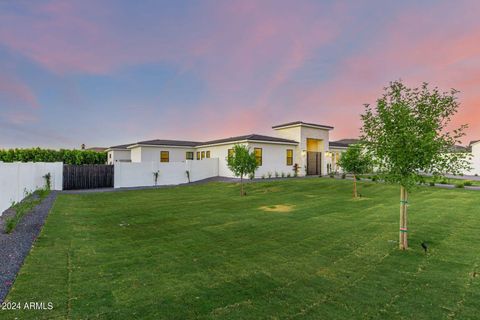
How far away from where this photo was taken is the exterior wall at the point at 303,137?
87.1ft

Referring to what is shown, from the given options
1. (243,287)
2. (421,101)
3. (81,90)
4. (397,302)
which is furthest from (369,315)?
(81,90)

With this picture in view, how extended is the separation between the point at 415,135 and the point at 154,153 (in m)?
26.5

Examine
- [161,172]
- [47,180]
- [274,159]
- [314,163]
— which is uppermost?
[274,159]

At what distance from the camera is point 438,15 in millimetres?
13484

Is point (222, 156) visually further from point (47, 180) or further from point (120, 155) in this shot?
point (120, 155)

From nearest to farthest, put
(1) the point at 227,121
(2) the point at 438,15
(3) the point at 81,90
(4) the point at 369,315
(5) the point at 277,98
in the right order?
(4) the point at 369,315
(2) the point at 438,15
(3) the point at 81,90
(5) the point at 277,98
(1) the point at 227,121

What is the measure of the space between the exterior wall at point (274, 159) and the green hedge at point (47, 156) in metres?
19.3

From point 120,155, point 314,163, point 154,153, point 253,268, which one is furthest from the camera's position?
point 120,155

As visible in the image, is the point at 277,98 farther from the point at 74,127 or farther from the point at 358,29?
the point at 74,127

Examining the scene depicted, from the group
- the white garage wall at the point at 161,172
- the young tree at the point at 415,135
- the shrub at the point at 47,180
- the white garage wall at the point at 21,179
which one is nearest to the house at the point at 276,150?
the white garage wall at the point at 161,172

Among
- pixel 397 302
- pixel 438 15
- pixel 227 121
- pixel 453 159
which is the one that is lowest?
pixel 397 302

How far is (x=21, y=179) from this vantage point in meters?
12.2

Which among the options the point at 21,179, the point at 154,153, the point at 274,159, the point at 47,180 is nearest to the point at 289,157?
the point at 274,159

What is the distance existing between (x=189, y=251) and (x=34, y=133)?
2855 centimetres
